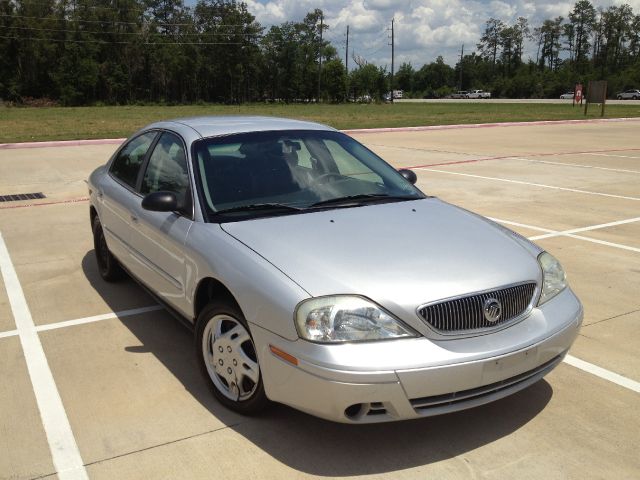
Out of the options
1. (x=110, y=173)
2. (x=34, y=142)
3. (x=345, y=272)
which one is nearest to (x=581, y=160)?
(x=110, y=173)

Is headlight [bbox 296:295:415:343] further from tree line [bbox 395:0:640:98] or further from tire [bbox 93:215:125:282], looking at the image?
tree line [bbox 395:0:640:98]

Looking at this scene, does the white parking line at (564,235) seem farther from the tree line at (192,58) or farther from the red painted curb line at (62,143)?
the tree line at (192,58)

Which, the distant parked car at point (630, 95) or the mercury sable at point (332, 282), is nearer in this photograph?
the mercury sable at point (332, 282)

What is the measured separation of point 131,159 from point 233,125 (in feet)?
3.63

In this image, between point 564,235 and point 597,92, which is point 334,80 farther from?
point 564,235

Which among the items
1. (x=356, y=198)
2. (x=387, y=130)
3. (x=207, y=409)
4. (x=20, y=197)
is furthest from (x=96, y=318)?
(x=387, y=130)

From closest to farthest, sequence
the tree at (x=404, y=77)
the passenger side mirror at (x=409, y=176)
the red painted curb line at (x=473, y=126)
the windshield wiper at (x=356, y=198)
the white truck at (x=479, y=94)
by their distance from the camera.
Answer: the windshield wiper at (x=356, y=198) → the passenger side mirror at (x=409, y=176) → the red painted curb line at (x=473, y=126) → the white truck at (x=479, y=94) → the tree at (x=404, y=77)

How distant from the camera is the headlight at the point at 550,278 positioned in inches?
131

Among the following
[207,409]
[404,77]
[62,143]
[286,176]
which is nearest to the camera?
[207,409]

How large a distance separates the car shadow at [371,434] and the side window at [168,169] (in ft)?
4.15

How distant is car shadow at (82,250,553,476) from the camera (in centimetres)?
296

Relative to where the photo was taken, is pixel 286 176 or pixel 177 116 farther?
pixel 177 116

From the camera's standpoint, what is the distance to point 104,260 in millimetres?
5715

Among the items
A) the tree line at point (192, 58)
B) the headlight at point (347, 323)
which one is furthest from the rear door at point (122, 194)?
the tree line at point (192, 58)
